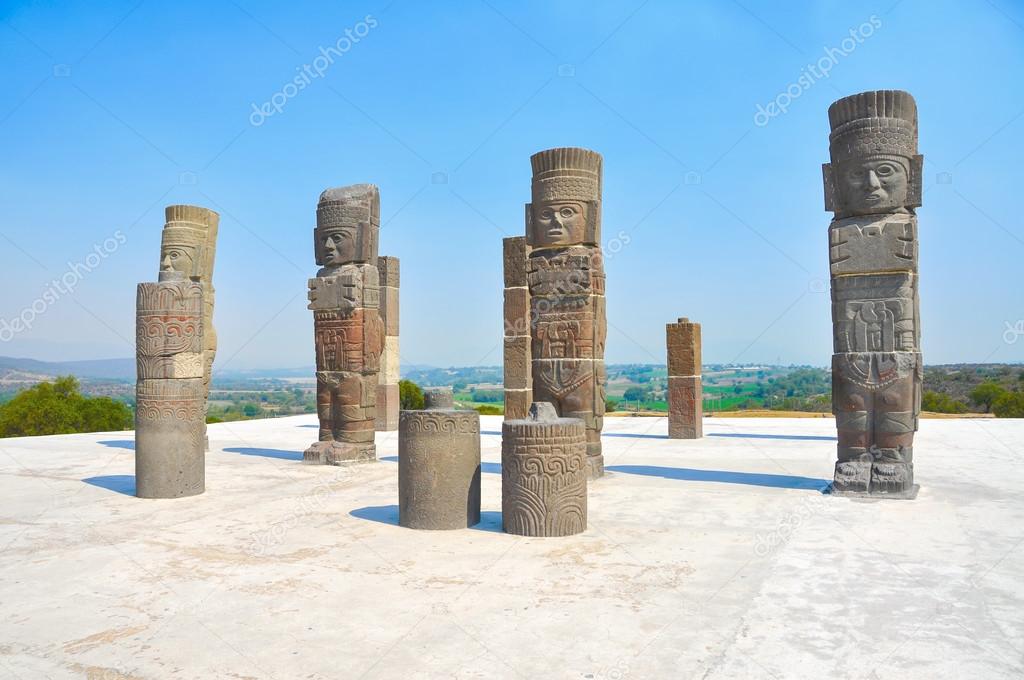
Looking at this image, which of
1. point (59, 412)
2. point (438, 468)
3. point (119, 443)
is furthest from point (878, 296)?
point (59, 412)

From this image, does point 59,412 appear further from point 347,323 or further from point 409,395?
point 347,323

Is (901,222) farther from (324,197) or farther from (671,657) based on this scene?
(324,197)

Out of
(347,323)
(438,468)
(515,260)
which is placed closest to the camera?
(438,468)

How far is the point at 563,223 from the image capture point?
9.55 meters

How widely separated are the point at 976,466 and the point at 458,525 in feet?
24.9

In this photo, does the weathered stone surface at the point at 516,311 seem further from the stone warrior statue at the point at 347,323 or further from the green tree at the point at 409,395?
the green tree at the point at 409,395

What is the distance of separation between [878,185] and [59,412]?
18.4 metres

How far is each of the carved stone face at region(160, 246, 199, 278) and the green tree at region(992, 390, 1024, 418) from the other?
22.0m

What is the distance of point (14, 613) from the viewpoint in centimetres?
453

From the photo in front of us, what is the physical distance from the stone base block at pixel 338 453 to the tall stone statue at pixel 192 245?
2194 millimetres

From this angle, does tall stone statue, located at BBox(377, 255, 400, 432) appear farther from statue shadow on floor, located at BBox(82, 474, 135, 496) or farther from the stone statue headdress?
the stone statue headdress

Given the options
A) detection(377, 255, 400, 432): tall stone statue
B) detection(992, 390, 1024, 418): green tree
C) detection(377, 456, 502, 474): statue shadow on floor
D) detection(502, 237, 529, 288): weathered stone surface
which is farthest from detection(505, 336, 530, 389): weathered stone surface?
detection(992, 390, 1024, 418): green tree

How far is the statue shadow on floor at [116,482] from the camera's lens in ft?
29.5

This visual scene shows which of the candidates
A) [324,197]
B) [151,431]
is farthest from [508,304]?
[151,431]
